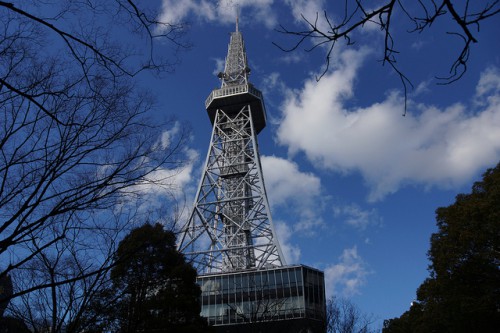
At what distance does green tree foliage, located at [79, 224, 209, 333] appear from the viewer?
8.40 m

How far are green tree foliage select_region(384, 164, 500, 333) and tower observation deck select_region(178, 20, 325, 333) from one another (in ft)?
16.1

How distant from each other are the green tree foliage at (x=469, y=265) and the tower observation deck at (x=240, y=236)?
4.90 meters

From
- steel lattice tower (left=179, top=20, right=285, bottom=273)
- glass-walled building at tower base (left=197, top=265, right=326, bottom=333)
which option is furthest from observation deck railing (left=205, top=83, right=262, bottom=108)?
glass-walled building at tower base (left=197, top=265, right=326, bottom=333)

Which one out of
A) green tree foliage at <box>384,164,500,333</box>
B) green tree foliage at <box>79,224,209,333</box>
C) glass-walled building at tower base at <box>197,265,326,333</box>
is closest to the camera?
green tree foliage at <box>79,224,209,333</box>

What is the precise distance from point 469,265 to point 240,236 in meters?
25.1

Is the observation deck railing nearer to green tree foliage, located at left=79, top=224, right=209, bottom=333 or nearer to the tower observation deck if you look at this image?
the tower observation deck

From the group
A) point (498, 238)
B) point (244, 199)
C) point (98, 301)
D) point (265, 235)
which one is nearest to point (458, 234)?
point (498, 238)

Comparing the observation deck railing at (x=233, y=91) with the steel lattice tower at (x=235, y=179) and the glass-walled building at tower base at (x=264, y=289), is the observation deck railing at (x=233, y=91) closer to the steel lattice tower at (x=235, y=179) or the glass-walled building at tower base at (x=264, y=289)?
the steel lattice tower at (x=235, y=179)

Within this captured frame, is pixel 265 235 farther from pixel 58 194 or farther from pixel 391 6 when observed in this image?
pixel 391 6

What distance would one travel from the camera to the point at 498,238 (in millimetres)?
14797

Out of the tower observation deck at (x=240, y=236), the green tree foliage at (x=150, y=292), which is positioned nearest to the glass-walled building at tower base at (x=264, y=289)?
the tower observation deck at (x=240, y=236)

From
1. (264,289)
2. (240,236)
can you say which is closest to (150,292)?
(264,289)

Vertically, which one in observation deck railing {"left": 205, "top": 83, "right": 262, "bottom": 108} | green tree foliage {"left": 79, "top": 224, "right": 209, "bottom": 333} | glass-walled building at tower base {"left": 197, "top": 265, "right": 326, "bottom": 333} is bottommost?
green tree foliage {"left": 79, "top": 224, "right": 209, "bottom": 333}

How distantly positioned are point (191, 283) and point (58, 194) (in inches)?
415
